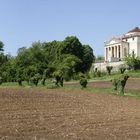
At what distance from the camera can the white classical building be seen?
408 ft

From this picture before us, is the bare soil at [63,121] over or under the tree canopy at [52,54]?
under

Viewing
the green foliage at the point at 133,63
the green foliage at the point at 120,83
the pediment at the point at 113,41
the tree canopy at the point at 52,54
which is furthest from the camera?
the pediment at the point at 113,41

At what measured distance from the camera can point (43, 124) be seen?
1697 cm

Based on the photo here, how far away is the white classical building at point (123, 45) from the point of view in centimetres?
12443

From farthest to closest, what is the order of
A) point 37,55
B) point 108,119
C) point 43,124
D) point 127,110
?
point 37,55
point 127,110
point 108,119
point 43,124

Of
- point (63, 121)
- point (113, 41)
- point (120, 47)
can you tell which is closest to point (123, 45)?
point (120, 47)

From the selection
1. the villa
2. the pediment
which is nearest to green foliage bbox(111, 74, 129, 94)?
the villa

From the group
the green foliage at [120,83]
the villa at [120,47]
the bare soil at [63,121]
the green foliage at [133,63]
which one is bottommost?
the bare soil at [63,121]

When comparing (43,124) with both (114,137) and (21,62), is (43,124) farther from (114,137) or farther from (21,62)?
(21,62)

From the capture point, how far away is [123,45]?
128375mm

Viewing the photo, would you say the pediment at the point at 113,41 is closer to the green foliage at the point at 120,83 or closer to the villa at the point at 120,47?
the villa at the point at 120,47

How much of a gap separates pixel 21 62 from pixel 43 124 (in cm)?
7454

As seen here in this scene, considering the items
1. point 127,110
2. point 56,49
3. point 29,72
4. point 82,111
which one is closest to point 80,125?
point 82,111

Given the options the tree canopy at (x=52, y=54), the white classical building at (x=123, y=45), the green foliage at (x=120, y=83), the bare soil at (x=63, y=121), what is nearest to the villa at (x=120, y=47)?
the white classical building at (x=123, y=45)
